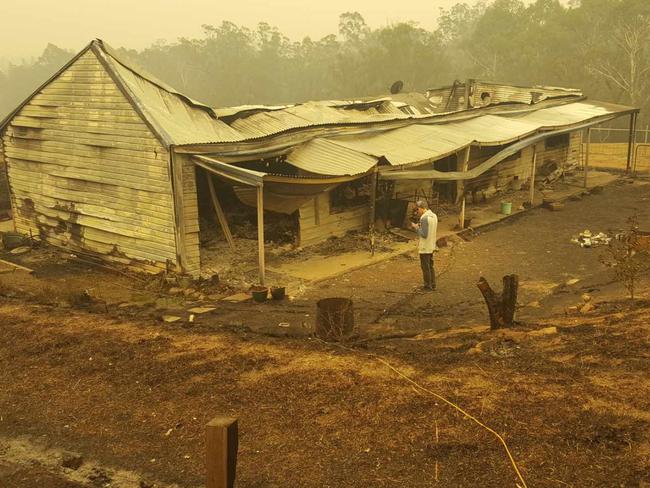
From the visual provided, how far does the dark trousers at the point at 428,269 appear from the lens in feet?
38.3

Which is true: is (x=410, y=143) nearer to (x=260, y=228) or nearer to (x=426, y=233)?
(x=426, y=233)

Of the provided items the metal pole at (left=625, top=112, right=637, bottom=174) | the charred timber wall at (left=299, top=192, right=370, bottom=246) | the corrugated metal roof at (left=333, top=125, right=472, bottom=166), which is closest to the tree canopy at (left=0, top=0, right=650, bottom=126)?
the metal pole at (left=625, top=112, right=637, bottom=174)

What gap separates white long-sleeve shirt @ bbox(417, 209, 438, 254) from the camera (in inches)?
441

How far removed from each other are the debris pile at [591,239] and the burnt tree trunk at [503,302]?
7.91 metres

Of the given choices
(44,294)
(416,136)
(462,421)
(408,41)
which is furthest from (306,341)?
(408,41)

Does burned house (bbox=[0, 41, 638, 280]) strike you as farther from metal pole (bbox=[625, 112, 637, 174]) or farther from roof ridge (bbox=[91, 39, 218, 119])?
metal pole (bbox=[625, 112, 637, 174])

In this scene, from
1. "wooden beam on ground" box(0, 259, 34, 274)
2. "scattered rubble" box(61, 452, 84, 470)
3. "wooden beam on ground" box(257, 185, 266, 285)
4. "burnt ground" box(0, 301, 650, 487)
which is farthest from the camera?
"wooden beam on ground" box(0, 259, 34, 274)

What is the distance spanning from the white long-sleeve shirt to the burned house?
3.04 meters

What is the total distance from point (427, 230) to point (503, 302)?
312 centimetres

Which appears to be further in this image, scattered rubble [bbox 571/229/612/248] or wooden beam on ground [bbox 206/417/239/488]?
scattered rubble [bbox 571/229/612/248]

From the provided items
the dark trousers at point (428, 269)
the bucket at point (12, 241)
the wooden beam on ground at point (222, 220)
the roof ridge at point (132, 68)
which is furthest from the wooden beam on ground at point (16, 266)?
the dark trousers at point (428, 269)

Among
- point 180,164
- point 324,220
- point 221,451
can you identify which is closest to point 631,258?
point 324,220

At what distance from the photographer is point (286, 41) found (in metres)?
78.7

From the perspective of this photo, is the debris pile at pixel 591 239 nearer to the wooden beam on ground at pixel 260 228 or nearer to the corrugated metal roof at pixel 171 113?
the wooden beam on ground at pixel 260 228
